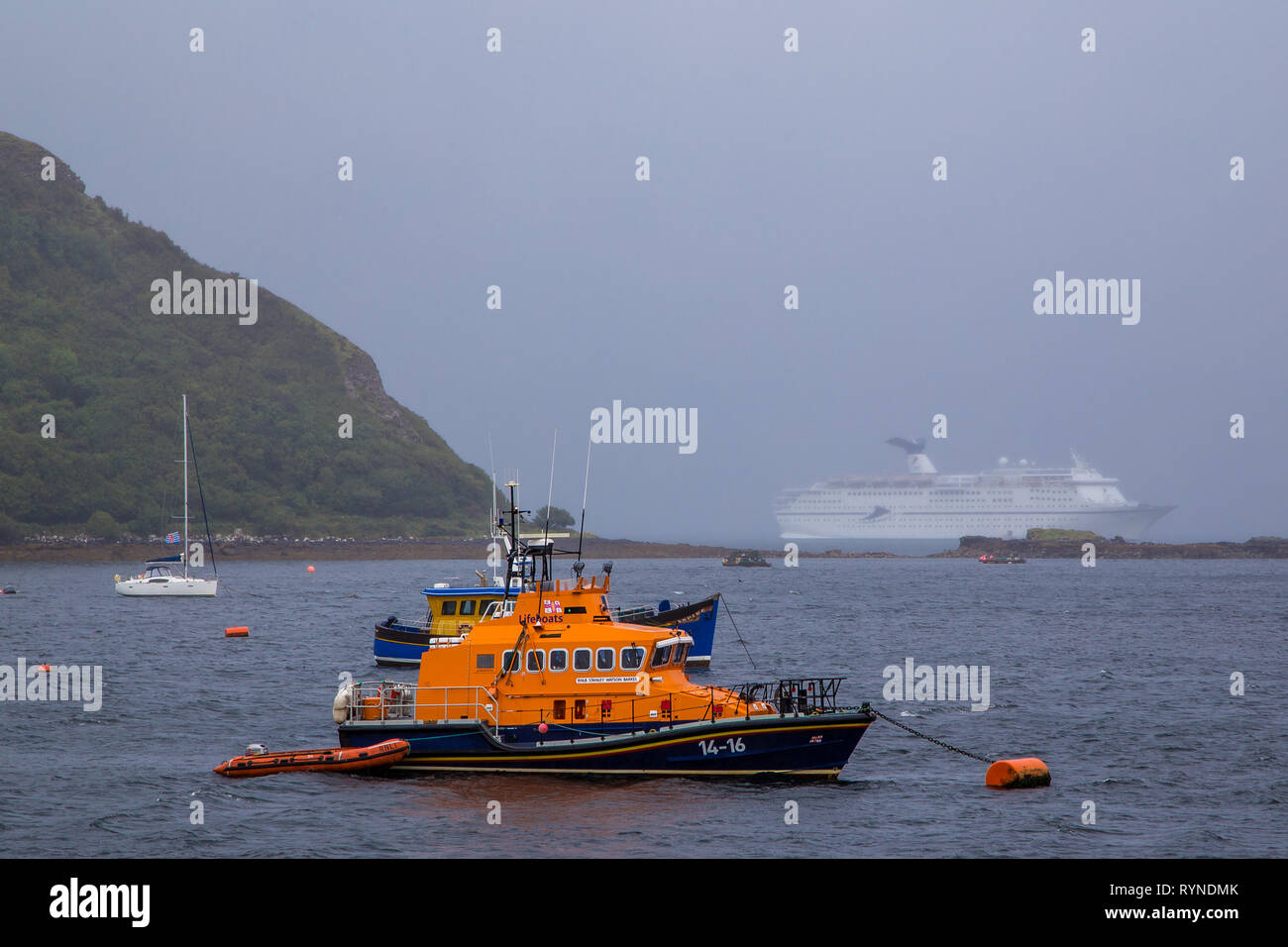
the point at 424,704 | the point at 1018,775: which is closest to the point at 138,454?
the point at 424,704

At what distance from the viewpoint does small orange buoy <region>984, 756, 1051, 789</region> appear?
24.1m

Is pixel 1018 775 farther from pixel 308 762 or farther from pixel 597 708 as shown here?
pixel 308 762

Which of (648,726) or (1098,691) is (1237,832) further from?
(1098,691)

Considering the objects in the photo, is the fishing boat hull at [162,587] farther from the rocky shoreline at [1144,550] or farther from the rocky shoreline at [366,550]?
the rocky shoreline at [1144,550]

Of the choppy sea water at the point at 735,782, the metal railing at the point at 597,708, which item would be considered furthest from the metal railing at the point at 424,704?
the choppy sea water at the point at 735,782

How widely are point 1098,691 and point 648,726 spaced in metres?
22.2

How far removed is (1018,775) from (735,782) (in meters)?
5.77

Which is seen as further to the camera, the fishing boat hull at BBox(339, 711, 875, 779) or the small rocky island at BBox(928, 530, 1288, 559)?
the small rocky island at BBox(928, 530, 1288, 559)

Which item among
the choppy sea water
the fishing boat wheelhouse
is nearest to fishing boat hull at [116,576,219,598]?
the choppy sea water

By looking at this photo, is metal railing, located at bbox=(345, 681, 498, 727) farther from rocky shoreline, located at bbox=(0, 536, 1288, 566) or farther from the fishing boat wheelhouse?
rocky shoreline, located at bbox=(0, 536, 1288, 566)

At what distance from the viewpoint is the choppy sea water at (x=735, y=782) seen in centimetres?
1997

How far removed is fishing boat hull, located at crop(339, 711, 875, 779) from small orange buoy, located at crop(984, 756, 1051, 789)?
3433 mm

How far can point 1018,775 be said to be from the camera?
2419 centimetres

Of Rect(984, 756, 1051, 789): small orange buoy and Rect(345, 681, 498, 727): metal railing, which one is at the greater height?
Rect(345, 681, 498, 727): metal railing
